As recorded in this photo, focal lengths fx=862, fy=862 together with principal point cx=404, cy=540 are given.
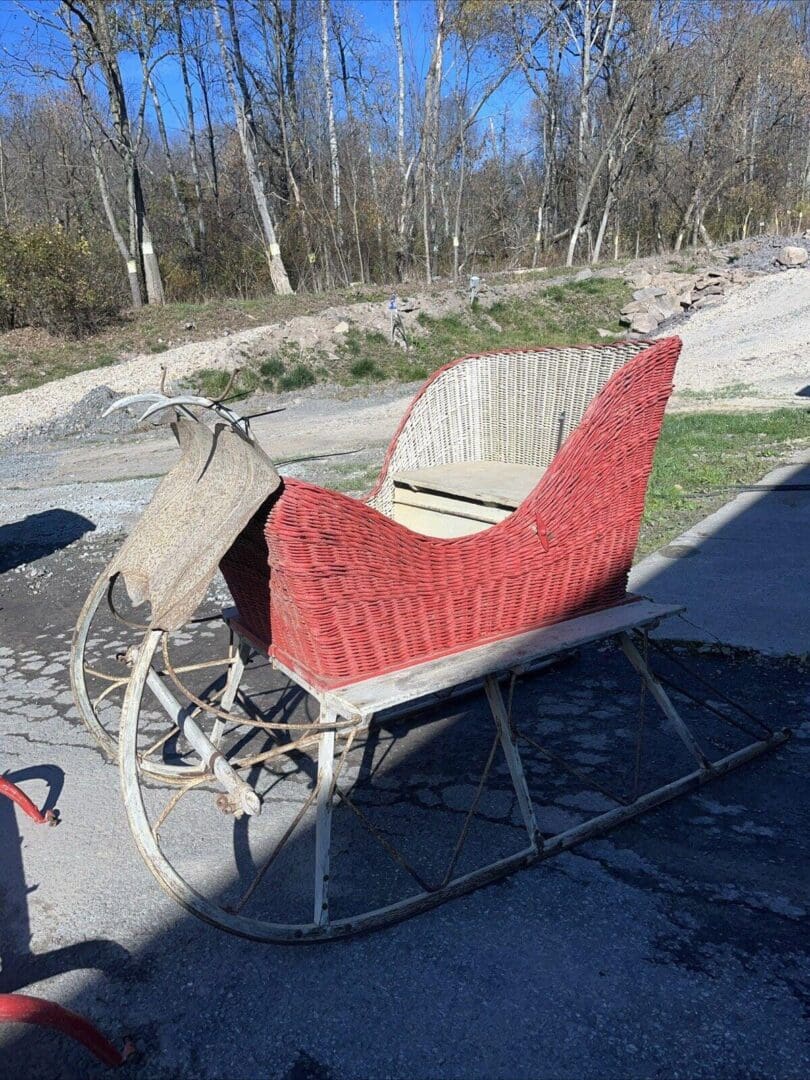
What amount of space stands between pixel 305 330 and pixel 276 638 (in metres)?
14.5

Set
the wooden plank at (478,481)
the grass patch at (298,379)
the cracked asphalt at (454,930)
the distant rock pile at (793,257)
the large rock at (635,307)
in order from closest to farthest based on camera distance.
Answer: the cracked asphalt at (454,930) → the wooden plank at (478,481) → the grass patch at (298,379) → the large rock at (635,307) → the distant rock pile at (793,257)

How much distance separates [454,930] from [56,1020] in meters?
1.00

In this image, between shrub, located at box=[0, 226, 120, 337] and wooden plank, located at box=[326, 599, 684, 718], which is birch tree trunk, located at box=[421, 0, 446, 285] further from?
wooden plank, located at box=[326, 599, 684, 718]

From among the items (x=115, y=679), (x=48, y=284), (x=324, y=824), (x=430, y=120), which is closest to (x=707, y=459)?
(x=115, y=679)

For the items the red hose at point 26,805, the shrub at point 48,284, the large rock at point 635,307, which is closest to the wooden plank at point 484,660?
the red hose at point 26,805

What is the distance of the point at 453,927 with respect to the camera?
230 centimetres

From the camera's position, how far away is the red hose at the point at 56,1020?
170 centimetres

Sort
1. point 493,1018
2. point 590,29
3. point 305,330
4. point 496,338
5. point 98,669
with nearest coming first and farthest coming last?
point 493,1018
point 98,669
point 305,330
point 496,338
point 590,29

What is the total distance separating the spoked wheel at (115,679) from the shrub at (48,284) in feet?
45.0

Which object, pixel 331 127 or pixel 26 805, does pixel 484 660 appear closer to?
pixel 26 805

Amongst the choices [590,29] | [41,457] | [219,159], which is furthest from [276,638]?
[219,159]

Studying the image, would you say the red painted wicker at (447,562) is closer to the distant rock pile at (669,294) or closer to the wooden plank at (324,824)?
the wooden plank at (324,824)

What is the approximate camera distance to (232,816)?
290cm

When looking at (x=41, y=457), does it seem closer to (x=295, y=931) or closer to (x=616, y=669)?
(x=616, y=669)
